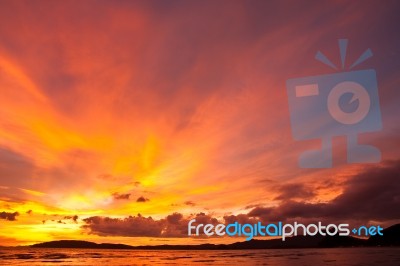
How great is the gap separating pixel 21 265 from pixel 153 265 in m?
30.1

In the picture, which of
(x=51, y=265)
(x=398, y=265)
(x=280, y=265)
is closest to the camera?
(x=398, y=265)

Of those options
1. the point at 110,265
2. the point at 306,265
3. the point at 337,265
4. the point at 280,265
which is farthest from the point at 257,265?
the point at 110,265

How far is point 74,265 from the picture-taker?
297ft

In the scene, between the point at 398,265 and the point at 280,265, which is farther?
the point at 280,265

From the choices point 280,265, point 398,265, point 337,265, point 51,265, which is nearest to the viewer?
point 398,265

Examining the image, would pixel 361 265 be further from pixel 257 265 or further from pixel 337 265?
pixel 257 265

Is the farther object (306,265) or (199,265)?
(199,265)

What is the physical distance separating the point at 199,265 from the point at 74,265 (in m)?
31.9

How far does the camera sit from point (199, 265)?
3408 inches

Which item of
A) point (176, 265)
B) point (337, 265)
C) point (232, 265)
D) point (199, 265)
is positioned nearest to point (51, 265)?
point (176, 265)

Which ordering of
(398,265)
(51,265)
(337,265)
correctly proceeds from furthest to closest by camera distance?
(51,265) < (337,265) < (398,265)

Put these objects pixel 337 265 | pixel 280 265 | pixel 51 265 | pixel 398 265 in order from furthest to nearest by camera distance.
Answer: pixel 51 265
pixel 280 265
pixel 337 265
pixel 398 265

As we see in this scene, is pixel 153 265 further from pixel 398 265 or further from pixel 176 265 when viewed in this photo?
pixel 398 265

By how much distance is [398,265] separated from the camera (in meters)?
71.1
